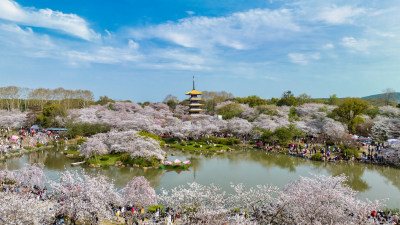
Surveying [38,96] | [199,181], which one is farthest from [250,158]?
[38,96]

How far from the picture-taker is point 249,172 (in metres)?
20.4

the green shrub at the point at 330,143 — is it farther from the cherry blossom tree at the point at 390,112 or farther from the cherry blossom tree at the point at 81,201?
the cherry blossom tree at the point at 81,201

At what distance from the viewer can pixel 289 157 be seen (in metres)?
26.2

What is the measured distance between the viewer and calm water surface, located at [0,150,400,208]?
56.0 ft

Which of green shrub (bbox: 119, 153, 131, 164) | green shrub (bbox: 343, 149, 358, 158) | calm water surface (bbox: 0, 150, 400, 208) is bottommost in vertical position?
calm water surface (bbox: 0, 150, 400, 208)

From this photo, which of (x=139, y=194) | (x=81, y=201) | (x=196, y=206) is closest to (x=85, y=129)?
(x=139, y=194)

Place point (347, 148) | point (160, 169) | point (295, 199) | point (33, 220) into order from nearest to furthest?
point (33, 220) → point (295, 199) → point (160, 169) → point (347, 148)

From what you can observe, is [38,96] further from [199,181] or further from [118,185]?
[199,181]

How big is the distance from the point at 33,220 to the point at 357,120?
3841cm

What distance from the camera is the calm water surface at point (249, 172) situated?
56.0 ft

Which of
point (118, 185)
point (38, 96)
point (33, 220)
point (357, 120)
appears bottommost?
point (118, 185)

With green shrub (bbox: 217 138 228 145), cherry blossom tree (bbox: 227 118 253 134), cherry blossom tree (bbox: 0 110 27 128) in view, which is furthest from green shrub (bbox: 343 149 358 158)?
cherry blossom tree (bbox: 0 110 27 128)

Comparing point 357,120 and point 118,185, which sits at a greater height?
point 357,120

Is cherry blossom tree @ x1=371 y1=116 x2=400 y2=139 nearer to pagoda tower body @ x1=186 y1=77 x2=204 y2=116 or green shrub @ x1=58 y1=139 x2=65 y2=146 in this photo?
pagoda tower body @ x1=186 y1=77 x2=204 y2=116
